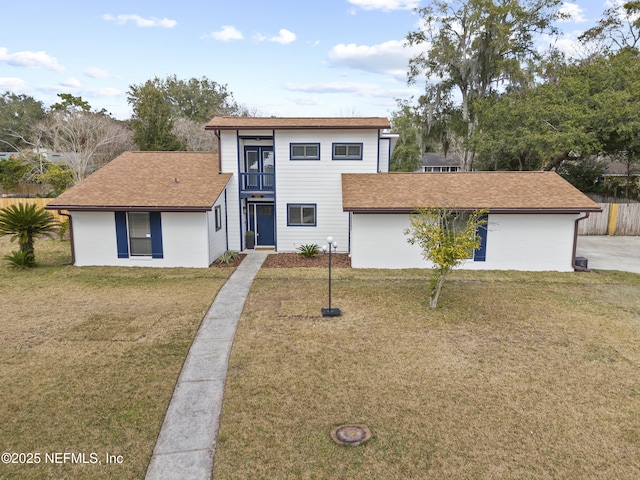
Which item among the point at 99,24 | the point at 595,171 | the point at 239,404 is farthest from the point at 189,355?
the point at 595,171

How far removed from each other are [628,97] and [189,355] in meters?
24.2

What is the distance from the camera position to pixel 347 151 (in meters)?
17.6

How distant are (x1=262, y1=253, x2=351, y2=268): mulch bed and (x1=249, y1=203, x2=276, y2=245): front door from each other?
1367mm

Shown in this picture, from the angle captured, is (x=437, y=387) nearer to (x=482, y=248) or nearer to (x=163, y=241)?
(x=482, y=248)

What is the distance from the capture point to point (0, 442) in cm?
556

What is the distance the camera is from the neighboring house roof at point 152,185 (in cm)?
1476

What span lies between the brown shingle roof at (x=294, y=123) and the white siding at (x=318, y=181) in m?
0.38

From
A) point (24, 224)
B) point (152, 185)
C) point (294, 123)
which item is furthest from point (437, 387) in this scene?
point (24, 224)

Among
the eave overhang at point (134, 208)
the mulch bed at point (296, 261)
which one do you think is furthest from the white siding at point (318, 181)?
the eave overhang at point (134, 208)

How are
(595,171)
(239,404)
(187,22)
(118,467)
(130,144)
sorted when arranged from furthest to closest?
(130,144) < (595,171) < (187,22) < (239,404) < (118,467)

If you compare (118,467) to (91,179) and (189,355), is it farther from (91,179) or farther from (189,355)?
(91,179)

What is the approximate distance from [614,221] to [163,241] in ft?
76.6

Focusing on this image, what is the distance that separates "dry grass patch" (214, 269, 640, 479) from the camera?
534 centimetres

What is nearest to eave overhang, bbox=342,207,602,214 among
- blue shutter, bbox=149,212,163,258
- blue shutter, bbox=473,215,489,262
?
blue shutter, bbox=473,215,489,262
